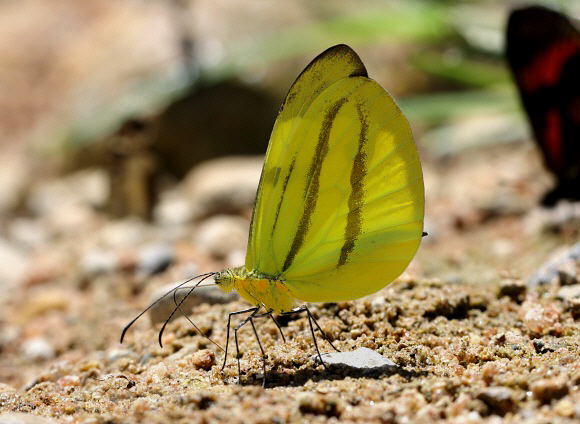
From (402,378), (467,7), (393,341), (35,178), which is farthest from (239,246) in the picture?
(467,7)

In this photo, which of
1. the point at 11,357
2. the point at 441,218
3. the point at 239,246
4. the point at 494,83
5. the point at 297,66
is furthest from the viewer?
the point at 297,66

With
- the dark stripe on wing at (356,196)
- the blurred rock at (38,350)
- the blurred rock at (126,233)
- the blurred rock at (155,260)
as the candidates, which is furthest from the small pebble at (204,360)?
the blurred rock at (126,233)

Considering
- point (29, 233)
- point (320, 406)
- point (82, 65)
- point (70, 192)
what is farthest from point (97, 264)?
point (82, 65)

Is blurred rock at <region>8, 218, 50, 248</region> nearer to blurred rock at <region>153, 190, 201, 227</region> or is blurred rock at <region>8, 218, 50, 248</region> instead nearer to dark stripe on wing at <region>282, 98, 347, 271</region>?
blurred rock at <region>153, 190, 201, 227</region>

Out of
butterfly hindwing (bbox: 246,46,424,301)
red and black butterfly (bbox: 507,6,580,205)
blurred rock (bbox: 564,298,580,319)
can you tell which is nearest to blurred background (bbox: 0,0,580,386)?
red and black butterfly (bbox: 507,6,580,205)

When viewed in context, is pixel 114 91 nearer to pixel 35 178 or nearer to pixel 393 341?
pixel 35 178

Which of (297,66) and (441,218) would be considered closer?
(441,218)

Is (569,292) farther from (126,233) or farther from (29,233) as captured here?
(29,233)
